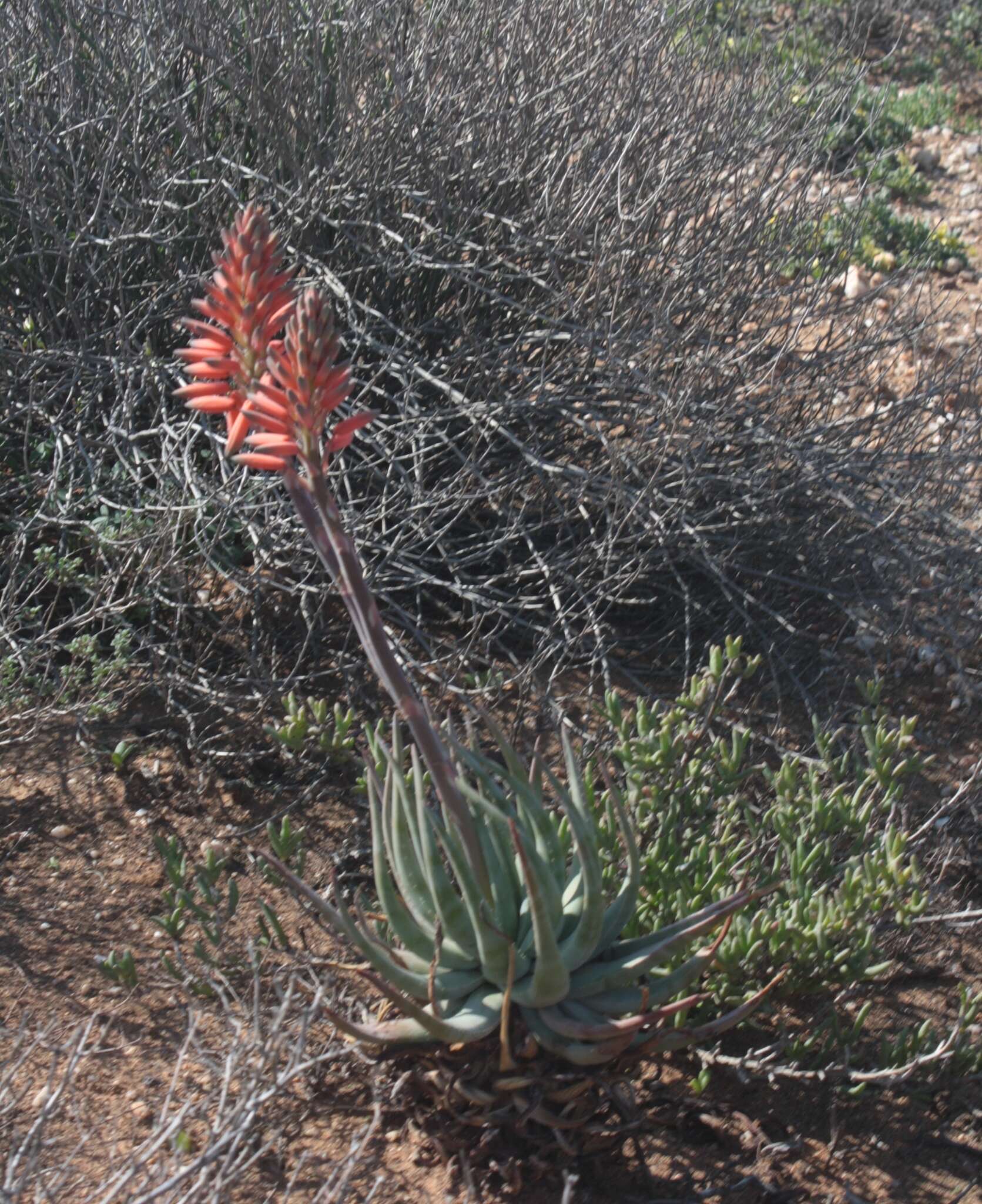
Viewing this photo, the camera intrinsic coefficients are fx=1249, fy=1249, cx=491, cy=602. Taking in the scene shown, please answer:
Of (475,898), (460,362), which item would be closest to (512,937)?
(475,898)

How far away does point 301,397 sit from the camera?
5.23ft

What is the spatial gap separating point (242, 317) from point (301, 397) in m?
0.16

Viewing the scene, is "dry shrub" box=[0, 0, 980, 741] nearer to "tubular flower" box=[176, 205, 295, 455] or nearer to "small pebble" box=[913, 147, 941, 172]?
"tubular flower" box=[176, 205, 295, 455]

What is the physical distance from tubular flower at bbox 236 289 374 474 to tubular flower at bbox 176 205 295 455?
0.15 feet

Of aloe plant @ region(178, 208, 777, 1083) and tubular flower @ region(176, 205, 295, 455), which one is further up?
tubular flower @ region(176, 205, 295, 455)

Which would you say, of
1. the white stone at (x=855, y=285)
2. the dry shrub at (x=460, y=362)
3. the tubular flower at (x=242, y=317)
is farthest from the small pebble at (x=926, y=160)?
the tubular flower at (x=242, y=317)

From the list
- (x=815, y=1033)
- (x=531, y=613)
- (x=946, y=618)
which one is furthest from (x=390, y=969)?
(x=946, y=618)

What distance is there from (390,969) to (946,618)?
7.96 ft

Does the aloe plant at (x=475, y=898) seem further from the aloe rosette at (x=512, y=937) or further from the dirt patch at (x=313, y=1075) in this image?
the dirt patch at (x=313, y=1075)

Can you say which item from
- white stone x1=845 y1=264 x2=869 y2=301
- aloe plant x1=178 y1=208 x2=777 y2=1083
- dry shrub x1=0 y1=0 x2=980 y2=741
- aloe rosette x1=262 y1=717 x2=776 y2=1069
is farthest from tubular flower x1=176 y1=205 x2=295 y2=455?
white stone x1=845 y1=264 x2=869 y2=301

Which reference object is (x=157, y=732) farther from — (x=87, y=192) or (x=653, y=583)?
(x=87, y=192)

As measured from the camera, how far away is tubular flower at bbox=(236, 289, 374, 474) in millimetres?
1580

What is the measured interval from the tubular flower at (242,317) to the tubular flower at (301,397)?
45mm

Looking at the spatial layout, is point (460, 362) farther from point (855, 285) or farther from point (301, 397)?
point (855, 285)
